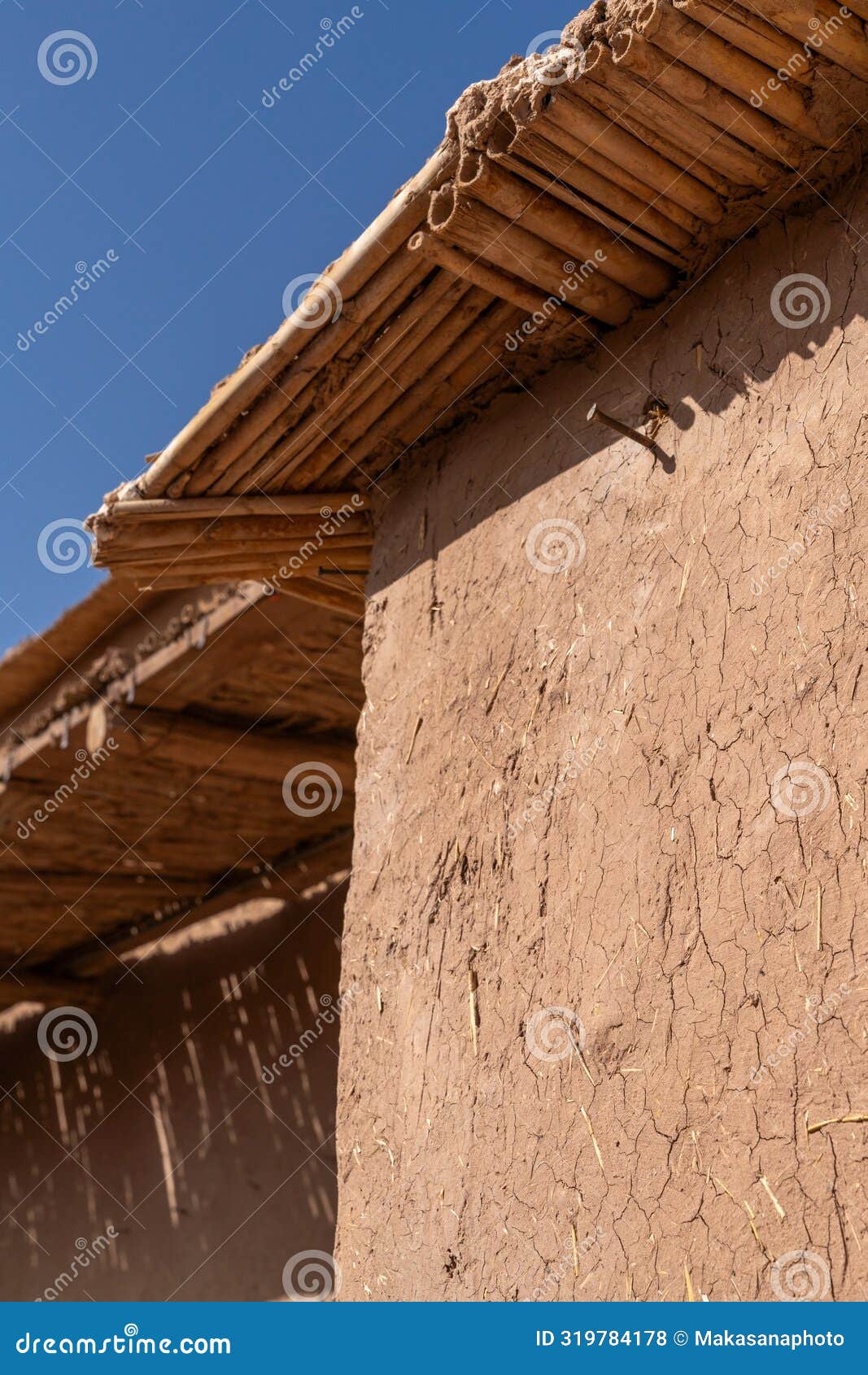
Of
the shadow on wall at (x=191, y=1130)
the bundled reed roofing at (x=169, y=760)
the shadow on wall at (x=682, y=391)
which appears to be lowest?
the shadow on wall at (x=191, y=1130)

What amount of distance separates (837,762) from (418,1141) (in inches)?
51.3

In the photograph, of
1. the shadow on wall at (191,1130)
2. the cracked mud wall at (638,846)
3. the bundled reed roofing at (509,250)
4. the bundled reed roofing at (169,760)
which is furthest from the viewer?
the shadow on wall at (191,1130)

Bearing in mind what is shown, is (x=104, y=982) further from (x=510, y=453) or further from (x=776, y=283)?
(x=776, y=283)

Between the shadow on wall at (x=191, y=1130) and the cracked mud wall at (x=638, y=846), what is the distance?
140 inches

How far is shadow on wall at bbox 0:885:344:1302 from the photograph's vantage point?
21.7ft

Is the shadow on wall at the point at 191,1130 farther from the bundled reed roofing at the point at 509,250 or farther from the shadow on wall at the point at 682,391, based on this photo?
the shadow on wall at the point at 682,391

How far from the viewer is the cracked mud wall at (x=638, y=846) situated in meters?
2.33

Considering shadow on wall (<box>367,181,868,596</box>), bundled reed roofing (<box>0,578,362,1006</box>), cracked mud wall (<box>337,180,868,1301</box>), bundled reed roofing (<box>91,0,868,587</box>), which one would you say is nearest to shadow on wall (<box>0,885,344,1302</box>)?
bundled reed roofing (<box>0,578,362,1006</box>)

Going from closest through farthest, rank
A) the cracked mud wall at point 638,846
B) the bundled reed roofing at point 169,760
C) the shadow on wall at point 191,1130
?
the cracked mud wall at point 638,846
the bundled reed roofing at point 169,760
the shadow on wall at point 191,1130

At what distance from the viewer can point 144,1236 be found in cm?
733

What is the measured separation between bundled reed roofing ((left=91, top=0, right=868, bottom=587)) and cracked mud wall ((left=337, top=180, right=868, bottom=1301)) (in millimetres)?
142

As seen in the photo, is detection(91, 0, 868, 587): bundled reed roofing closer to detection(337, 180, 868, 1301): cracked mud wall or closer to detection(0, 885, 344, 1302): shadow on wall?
detection(337, 180, 868, 1301): cracked mud wall

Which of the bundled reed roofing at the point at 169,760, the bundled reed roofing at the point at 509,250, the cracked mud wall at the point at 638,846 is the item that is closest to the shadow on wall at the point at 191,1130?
the bundled reed roofing at the point at 169,760

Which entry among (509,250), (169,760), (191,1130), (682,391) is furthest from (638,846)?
(191,1130)
